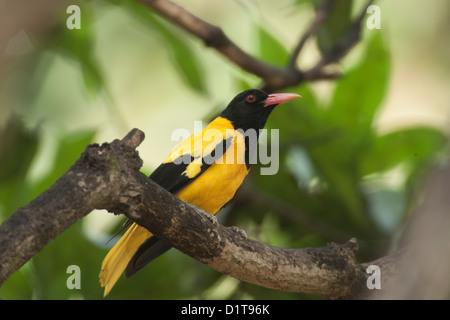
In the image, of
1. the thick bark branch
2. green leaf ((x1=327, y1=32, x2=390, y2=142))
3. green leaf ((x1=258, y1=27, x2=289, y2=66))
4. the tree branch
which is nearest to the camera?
the thick bark branch

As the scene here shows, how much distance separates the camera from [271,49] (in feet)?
16.6

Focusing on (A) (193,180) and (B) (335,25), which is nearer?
(A) (193,180)

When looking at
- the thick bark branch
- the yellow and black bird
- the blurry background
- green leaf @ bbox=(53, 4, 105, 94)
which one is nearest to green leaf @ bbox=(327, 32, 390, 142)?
the blurry background

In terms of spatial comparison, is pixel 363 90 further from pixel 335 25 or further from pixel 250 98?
pixel 250 98

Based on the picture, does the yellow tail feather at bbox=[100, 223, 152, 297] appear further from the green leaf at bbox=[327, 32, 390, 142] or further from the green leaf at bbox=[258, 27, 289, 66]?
the green leaf at bbox=[258, 27, 289, 66]

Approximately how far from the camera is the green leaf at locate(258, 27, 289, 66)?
4977 millimetres

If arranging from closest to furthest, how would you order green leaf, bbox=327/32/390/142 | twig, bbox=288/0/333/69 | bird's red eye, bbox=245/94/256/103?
bird's red eye, bbox=245/94/256/103 → twig, bbox=288/0/333/69 → green leaf, bbox=327/32/390/142

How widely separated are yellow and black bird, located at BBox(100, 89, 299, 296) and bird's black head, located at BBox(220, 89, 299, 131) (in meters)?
0.17

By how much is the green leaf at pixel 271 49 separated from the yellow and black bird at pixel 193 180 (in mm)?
1585

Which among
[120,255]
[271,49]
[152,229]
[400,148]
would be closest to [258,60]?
[271,49]

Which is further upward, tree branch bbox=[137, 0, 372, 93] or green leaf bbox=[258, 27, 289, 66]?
green leaf bbox=[258, 27, 289, 66]

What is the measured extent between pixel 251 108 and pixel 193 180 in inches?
31.0

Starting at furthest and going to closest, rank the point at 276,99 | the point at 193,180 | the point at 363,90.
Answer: the point at 363,90
the point at 276,99
the point at 193,180

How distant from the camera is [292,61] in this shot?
4125 mm
